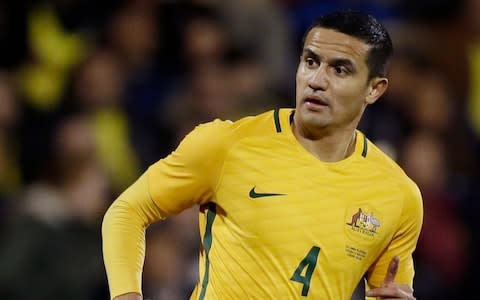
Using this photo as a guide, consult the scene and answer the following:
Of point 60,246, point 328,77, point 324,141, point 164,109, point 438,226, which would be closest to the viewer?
point 328,77

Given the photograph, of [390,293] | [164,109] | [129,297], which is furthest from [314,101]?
[164,109]

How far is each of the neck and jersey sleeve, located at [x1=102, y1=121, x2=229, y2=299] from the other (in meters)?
0.29

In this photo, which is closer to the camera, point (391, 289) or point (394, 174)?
point (391, 289)

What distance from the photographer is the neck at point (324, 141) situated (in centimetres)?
415

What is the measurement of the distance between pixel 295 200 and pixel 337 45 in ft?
1.80

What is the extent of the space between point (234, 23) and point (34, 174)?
85.0 inches

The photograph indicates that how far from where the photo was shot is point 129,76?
7562 mm

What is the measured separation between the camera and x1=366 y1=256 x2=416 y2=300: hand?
4031 millimetres

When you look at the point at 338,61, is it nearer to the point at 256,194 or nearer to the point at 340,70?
the point at 340,70

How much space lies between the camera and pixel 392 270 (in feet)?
13.3

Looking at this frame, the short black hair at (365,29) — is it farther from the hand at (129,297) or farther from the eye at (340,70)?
the hand at (129,297)

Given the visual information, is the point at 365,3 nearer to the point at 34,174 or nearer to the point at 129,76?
the point at 129,76

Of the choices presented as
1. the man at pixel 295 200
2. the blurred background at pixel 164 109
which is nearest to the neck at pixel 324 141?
the man at pixel 295 200

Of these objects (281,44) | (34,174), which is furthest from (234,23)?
(34,174)
